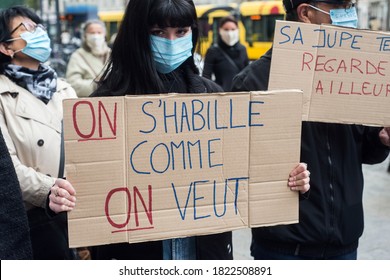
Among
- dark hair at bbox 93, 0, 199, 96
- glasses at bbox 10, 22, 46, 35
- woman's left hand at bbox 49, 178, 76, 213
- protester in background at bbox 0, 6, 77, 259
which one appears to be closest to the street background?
protester in background at bbox 0, 6, 77, 259

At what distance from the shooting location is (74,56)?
5.42m

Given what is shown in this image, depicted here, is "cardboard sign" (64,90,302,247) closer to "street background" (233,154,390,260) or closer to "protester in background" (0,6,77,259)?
"protester in background" (0,6,77,259)

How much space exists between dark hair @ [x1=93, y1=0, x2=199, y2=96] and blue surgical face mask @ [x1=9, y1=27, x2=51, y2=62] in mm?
961

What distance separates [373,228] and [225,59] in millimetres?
3046

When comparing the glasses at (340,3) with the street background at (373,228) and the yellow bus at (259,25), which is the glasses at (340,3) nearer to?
the street background at (373,228)

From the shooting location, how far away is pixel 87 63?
539 centimetres

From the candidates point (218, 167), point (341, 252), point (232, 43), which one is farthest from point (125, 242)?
point (232, 43)

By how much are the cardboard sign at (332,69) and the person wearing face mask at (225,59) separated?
466cm

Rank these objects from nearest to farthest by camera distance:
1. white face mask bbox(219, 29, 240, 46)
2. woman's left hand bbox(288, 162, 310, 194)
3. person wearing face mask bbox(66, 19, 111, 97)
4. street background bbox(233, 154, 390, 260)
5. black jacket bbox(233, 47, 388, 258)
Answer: woman's left hand bbox(288, 162, 310, 194) < black jacket bbox(233, 47, 388, 258) < street background bbox(233, 154, 390, 260) < person wearing face mask bbox(66, 19, 111, 97) < white face mask bbox(219, 29, 240, 46)

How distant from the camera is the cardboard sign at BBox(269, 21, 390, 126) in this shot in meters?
2.09

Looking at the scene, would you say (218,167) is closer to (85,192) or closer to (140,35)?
(85,192)

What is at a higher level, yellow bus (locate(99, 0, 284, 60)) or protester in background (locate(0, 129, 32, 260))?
protester in background (locate(0, 129, 32, 260))

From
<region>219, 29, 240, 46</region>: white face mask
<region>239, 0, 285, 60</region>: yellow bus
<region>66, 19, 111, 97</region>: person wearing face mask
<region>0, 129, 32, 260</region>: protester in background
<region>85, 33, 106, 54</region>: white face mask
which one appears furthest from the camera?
<region>239, 0, 285, 60</region>: yellow bus

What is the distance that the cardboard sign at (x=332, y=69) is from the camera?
6.85 ft
